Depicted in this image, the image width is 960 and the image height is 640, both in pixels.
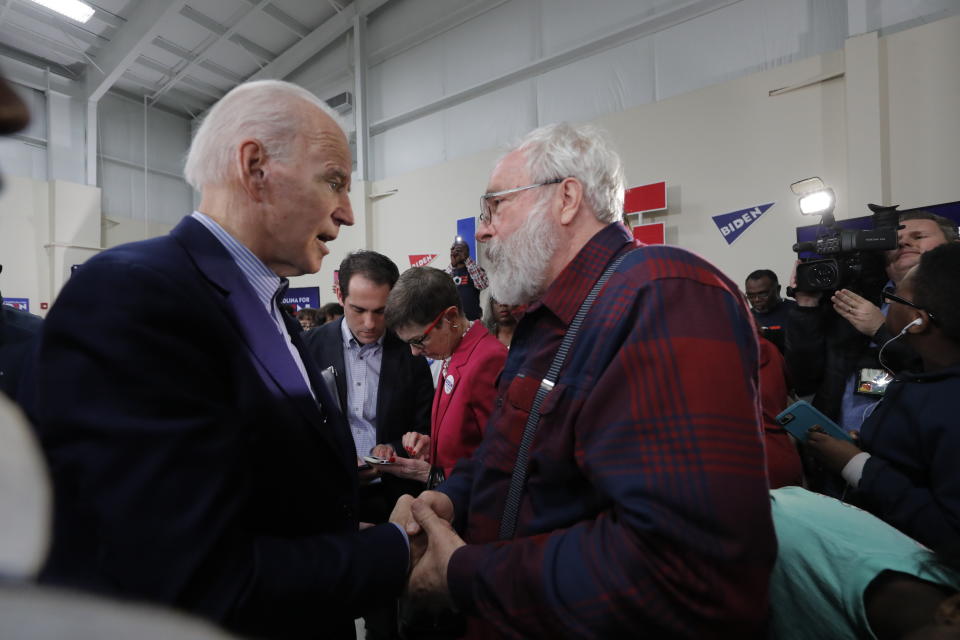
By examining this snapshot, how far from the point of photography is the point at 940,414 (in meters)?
1.40

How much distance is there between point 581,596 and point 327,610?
1.40ft

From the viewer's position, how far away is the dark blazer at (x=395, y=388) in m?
2.33

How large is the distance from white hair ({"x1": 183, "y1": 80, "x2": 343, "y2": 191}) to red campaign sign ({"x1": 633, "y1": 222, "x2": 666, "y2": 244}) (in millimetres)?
5052

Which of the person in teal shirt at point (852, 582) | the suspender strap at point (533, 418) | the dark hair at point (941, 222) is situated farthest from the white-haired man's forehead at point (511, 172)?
the dark hair at point (941, 222)

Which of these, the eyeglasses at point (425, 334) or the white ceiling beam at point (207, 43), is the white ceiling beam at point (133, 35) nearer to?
the white ceiling beam at point (207, 43)

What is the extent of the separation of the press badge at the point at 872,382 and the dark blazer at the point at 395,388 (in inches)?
80.8

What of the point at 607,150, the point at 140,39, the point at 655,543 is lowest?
the point at 655,543

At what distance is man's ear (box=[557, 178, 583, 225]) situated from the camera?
3.98 ft

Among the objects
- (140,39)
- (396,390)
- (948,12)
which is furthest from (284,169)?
(140,39)

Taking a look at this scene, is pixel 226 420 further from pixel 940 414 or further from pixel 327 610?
pixel 940 414

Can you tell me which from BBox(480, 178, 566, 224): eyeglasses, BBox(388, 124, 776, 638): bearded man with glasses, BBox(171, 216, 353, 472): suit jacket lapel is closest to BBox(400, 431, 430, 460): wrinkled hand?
BBox(388, 124, 776, 638): bearded man with glasses

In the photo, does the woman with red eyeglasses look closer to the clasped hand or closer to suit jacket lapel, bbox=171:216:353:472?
the clasped hand

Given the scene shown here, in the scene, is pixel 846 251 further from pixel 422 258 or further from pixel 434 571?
pixel 422 258

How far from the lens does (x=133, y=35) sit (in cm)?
722
